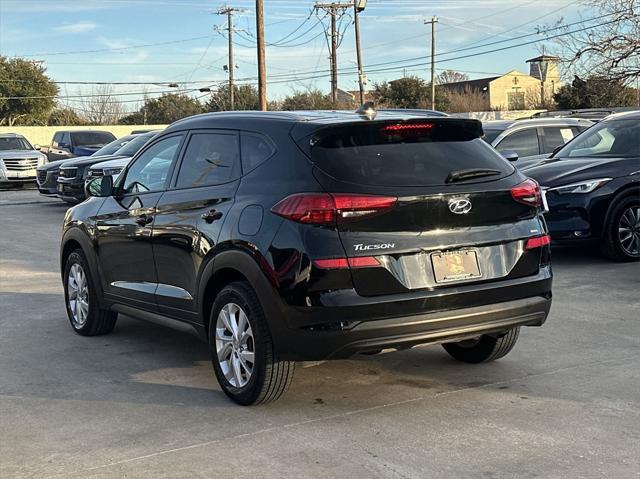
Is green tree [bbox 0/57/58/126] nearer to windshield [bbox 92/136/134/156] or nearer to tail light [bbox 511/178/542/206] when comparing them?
windshield [bbox 92/136/134/156]

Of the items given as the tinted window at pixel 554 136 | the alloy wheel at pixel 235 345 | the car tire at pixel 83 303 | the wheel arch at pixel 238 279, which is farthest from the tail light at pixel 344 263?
the tinted window at pixel 554 136

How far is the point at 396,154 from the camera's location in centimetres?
486

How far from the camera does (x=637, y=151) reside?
1006 cm

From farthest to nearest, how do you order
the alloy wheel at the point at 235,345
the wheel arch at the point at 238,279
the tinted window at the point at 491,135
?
1. the tinted window at the point at 491,135
2. the alloy wheel at the point at 235,345
3. the wheel arch at the point at 238,279

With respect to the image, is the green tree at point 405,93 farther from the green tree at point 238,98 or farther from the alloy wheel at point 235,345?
the alloy wheel at point 235,345

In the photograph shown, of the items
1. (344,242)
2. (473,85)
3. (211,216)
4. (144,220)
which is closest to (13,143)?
(144,220)

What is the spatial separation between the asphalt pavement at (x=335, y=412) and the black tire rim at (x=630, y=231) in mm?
2586

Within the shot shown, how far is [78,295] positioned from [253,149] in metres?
2.77

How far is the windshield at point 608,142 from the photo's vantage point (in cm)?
1019

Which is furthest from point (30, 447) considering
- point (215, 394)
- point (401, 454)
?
point (401, 454)

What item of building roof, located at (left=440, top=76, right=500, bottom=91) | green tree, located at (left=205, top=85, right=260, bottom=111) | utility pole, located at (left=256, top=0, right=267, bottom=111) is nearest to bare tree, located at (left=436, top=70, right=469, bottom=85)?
building roof, located at (left=440, top=76, right=500, bottom=91)

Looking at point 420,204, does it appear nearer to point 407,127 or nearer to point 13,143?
point 407,127

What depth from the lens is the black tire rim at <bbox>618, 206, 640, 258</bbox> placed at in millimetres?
9719

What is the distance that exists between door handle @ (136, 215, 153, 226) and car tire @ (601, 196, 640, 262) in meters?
5.83
